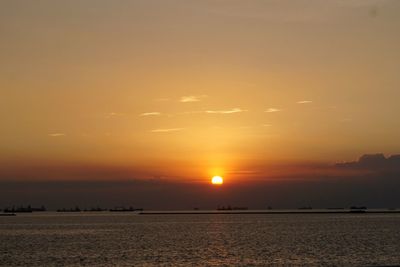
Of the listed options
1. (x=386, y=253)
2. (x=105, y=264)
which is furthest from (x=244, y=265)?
(x=386, y=253)

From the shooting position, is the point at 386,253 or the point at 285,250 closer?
the point at 386,253

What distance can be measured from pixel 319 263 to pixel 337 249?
20219 mm

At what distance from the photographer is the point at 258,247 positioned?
91188 millimetres

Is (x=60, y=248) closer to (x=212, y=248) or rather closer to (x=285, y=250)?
(x=212, y=248)

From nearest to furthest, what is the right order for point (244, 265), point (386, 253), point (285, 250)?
point (244, 265), point (386, 253), point (285, 250)

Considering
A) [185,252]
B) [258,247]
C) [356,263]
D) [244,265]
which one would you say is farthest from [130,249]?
[356,263]

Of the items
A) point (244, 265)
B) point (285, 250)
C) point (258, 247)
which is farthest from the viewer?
point (258, 247)

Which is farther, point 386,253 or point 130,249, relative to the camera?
point 130,249

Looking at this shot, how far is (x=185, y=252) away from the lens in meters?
82.1

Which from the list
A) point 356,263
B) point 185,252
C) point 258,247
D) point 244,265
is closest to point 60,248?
point 185,252

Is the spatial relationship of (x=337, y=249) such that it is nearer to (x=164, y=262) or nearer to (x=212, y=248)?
(x=212, y=248)

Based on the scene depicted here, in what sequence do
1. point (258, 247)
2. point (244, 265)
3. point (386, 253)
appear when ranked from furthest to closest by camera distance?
point (258, 247) → point (386, 253) → point (244, 265)

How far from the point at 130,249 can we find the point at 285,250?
2299cm

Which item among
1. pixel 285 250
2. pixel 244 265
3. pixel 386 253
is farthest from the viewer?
pixel 285 250
